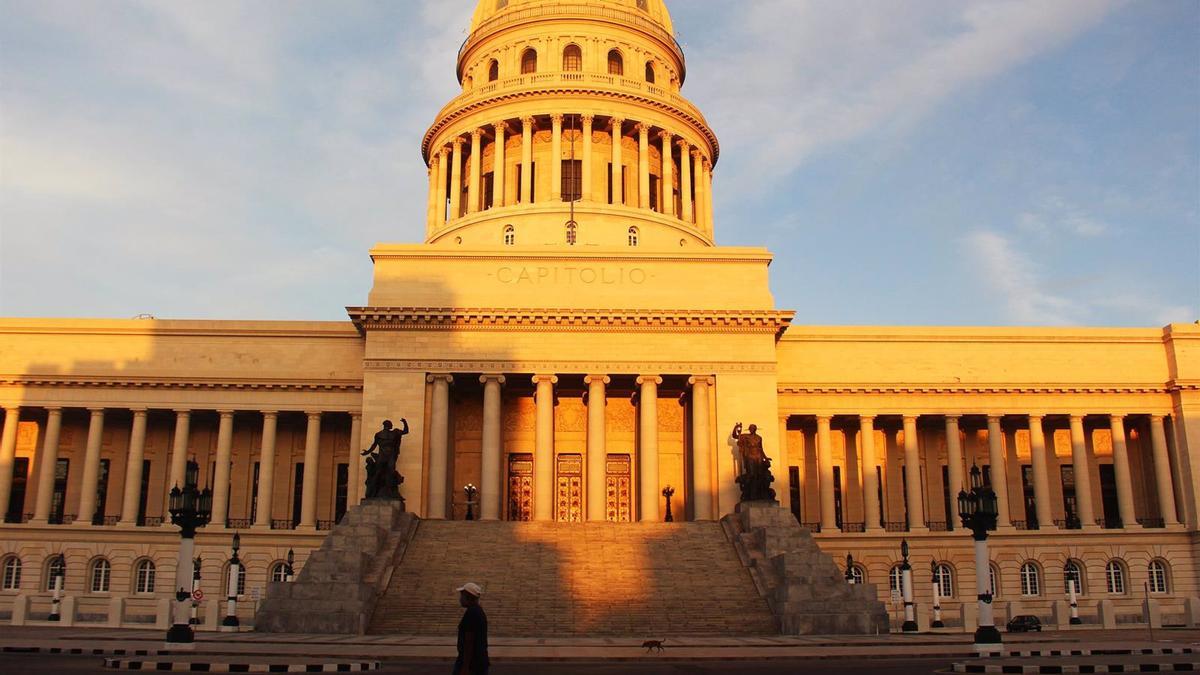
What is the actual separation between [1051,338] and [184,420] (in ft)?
→ 139

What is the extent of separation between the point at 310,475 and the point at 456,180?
23.6 meters

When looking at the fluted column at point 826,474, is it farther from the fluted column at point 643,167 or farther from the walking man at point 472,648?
the walking man at point 472,648

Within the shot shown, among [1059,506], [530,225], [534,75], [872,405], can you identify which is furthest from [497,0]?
[1059,506]

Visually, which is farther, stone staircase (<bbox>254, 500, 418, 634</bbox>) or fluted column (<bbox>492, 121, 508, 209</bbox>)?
fluted column (<bbox>492, 121, 508, 209</bbox>)

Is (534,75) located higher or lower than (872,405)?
higher

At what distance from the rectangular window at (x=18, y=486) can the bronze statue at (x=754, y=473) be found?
3550cm

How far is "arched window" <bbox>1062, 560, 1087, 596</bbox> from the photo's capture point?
53.6 meters

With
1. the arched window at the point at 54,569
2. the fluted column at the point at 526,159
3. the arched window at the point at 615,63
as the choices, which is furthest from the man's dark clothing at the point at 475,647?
the arched window at the point at 615,63

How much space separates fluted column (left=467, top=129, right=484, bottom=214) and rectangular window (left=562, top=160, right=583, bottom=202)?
5.32 m

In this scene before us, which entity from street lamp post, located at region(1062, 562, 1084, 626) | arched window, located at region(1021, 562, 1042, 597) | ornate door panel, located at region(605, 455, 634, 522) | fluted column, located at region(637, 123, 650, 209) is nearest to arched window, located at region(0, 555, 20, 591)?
ornate door panel, located at region(605, 455, 634, 522)

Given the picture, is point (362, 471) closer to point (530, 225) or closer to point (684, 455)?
point (684, 455)

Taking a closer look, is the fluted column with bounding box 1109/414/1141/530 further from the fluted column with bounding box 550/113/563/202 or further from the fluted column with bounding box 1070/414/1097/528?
the fluted column with bounding box 550/113/563/202

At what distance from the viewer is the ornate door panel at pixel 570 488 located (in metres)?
53.6

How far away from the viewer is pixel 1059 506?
57500 mm
